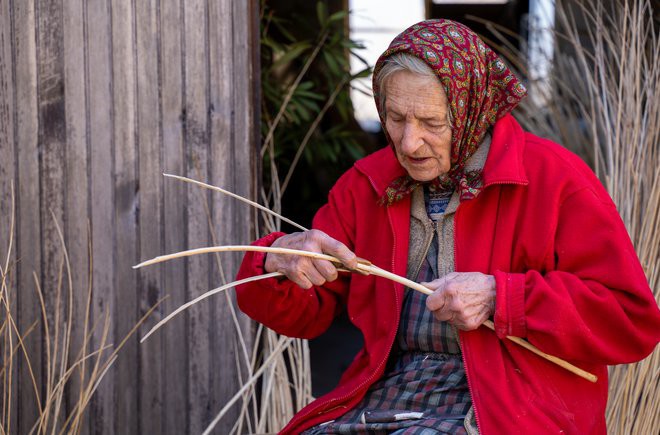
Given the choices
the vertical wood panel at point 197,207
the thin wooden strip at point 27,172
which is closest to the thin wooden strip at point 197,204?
the vertical wood panel at point 197,207

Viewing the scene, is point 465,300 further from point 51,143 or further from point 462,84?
point 51,143

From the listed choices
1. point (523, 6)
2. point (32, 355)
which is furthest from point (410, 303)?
point (523, 6)

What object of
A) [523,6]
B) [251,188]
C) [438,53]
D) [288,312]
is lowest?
[288,312]

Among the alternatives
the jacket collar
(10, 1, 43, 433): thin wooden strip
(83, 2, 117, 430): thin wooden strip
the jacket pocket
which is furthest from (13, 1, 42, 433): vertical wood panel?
the jacket pocket

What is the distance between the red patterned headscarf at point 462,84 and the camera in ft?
5.86

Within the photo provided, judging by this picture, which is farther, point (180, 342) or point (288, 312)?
point (180, 342)

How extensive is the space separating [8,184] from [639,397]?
5.84 ft

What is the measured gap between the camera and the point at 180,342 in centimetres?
Result: 276

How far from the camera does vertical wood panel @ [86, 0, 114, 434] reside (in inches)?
105

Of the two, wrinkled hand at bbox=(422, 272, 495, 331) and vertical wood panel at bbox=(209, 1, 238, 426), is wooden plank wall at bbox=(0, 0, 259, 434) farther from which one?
wrinkled hand at bbox=(422, 272, 495, 331)

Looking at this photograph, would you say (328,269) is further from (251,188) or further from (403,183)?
(251,188)

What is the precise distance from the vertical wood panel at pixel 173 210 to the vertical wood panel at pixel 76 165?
0.22m

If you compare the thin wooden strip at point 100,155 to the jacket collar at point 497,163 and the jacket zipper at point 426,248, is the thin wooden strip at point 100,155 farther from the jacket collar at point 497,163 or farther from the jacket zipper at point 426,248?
the jacket zipper at point 426,248

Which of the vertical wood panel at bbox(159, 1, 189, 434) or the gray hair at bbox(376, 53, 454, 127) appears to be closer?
the gray hair at bbox(376, 53, 454, 127)
